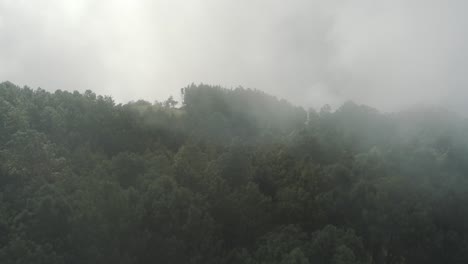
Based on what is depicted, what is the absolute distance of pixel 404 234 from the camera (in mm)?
30594

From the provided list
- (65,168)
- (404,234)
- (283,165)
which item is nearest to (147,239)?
(65,168)

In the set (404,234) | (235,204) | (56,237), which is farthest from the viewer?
(404,234)

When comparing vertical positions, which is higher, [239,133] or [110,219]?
[239,133]

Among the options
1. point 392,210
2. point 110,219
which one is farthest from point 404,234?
point 110,219

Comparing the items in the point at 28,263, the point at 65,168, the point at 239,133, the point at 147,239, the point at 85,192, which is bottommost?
the point at 28,263

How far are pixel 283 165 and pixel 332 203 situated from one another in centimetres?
451

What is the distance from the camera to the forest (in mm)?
23625

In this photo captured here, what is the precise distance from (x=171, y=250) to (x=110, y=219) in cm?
298

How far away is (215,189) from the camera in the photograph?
28562mm

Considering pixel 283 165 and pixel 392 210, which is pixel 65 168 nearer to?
pixel 283 165

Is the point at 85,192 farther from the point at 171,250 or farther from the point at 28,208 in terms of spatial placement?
the point at 171,250

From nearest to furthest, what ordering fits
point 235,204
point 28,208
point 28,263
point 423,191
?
point 28,263
point 28,208
point 235,204
point 423,191

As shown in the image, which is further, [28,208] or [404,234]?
[404,234]

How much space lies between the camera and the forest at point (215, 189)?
23625 millimetres
